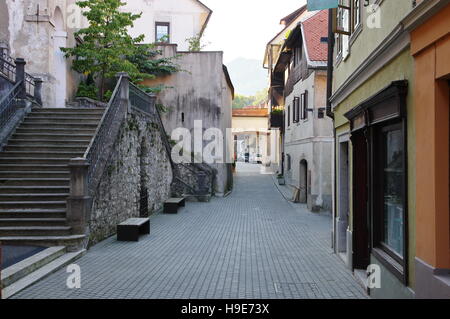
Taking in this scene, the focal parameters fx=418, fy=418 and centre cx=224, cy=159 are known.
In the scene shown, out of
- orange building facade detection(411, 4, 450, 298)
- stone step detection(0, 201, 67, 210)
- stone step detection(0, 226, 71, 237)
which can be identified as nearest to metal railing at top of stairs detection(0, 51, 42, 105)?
stone step detection(0, 201, 67, 210)

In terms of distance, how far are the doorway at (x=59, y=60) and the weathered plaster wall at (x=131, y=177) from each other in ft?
17.0

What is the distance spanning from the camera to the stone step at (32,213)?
33.6 feet

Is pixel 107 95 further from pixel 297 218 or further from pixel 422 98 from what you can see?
pixel 422 98

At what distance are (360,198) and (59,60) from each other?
16.9 meters

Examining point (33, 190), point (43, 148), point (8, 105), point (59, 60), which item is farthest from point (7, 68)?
point (33, 190)

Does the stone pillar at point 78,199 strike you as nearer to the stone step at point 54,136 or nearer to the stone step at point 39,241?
the stone step at point 39,241

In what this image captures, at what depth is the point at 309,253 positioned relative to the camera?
10984 millimetres

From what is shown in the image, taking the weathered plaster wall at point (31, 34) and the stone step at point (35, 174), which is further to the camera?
the weathered plaster wall at point (31, 34)

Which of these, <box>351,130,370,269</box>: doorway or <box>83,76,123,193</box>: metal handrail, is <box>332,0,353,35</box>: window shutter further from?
<box>83,76,123,193</box>: metal handrail

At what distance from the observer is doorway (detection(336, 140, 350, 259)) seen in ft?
34.5

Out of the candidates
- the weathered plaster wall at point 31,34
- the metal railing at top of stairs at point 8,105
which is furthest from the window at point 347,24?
the weathered plaster wall at point 31,34

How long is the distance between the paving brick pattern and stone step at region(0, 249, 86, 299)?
0.42ft

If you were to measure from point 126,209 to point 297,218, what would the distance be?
23.8 ft
